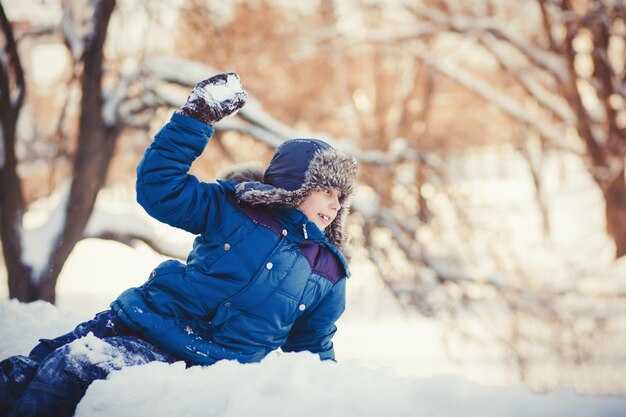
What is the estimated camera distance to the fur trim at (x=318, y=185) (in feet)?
7.96

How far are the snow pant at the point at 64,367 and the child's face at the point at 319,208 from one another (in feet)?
2.51

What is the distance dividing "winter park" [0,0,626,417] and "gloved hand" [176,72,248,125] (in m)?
0.01

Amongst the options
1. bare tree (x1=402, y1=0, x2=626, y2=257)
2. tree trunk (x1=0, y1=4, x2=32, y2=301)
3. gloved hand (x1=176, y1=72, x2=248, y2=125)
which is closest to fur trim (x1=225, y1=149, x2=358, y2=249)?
gloved hand (x1=176, y1=72, x2=248, y2=125)

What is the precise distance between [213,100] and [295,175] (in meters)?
0.45

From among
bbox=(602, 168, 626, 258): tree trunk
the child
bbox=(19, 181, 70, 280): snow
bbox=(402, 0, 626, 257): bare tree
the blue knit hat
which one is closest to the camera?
the child

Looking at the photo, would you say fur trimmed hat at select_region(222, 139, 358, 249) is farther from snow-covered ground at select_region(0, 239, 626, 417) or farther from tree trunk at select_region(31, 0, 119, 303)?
tree trunk at select_region(31, 0, 119, 303)

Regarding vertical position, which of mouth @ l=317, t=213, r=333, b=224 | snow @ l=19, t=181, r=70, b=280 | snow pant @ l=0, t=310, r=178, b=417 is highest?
mouth @ l=317, t=213, r=333, b=224

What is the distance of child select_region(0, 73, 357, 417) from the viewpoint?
7.38ft

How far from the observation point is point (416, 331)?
13.1 m

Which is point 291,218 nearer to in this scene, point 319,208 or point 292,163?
point 319,208

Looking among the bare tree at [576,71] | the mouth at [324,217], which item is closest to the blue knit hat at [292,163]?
the mouth at [324,217]

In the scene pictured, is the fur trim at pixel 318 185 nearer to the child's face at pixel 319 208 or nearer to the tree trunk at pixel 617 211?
the child's face at pixel 319 208

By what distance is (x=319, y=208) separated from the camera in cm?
257

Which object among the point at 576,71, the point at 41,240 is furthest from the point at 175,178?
the point at 576,71
